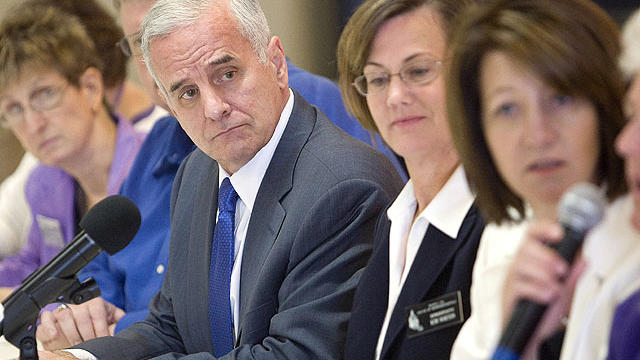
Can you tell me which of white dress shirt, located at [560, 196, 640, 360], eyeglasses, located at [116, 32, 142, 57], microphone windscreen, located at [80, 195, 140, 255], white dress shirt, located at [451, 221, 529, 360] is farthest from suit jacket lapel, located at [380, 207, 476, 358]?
eyeglasses, located at [116, 32, 142, 57]

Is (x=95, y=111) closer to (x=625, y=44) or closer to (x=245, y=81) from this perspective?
(x=245, y=81)

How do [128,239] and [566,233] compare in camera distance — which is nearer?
[566,233]

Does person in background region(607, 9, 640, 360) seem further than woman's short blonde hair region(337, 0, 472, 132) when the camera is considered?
No

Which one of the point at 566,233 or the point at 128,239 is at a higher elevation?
the point at 566,233

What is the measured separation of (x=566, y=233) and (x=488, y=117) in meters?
0.18

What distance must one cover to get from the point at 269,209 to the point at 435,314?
0.51 meters

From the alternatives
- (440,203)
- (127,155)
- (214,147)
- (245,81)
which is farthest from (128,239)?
(127,155)

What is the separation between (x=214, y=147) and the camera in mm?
1693

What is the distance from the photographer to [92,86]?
9.02 feet

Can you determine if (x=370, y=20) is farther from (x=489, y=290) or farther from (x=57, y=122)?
(x=57, y=122)

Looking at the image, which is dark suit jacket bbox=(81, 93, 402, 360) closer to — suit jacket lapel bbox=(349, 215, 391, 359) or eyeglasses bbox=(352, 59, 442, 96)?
suit jacket lapel bbox=(349, 215, 391, 359)

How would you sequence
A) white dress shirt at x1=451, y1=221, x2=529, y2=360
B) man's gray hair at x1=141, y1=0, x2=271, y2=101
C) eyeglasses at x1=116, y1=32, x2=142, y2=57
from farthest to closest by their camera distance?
eyeglasses at x1=116, y1=32, x2=142, y2=57 < man's gray hair at x1=141, y1=0, x2=271, y2=101 < white dress shirt at x1=451, y1=221, x2=529, y2=360

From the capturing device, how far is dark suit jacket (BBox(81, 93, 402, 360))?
1535 mm

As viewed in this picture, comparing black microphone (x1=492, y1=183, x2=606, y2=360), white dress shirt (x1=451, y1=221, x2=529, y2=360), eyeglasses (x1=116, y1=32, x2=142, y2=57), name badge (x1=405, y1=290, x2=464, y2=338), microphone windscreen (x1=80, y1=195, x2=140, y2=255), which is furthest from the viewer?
eyeglasses (x1=116, y1=32, x2=142, y2=57)
